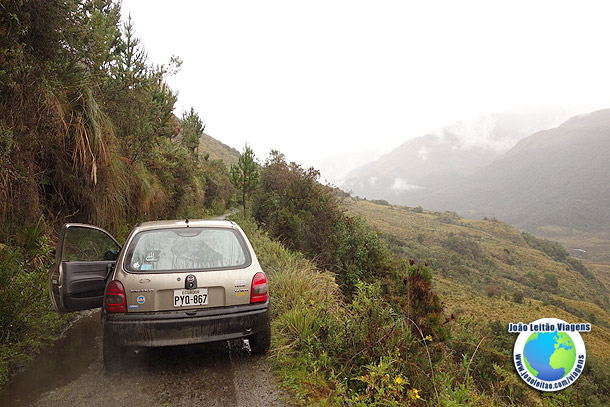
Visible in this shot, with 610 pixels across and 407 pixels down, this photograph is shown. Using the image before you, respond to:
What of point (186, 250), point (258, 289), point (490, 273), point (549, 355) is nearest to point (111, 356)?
point (186, 250)

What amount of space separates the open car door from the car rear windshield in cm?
70

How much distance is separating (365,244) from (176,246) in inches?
462

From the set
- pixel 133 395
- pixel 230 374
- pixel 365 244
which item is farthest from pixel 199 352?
pixel 365 244

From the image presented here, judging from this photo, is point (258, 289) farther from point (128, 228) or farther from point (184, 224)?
point (128, 228)

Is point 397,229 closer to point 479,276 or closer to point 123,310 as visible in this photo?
point 479,276

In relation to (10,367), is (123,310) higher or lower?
higher

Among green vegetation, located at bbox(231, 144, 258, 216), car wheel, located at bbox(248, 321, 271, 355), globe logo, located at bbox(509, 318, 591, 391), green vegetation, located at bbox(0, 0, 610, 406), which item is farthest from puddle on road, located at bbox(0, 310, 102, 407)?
green vegetation, located at bbox(231, 144, 258, 216)

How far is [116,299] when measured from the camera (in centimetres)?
312

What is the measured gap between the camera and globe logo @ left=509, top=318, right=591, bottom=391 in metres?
3.12

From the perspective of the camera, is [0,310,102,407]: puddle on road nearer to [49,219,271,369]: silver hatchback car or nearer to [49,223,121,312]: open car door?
[49,219,271,369]: silver hatchback car

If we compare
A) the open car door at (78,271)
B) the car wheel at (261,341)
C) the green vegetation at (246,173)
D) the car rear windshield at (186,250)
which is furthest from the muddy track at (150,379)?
the green vegetation at (246,173)

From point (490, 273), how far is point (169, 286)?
66.1m

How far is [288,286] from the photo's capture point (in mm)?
5203

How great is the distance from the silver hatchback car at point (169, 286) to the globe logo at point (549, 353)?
8.18ft
